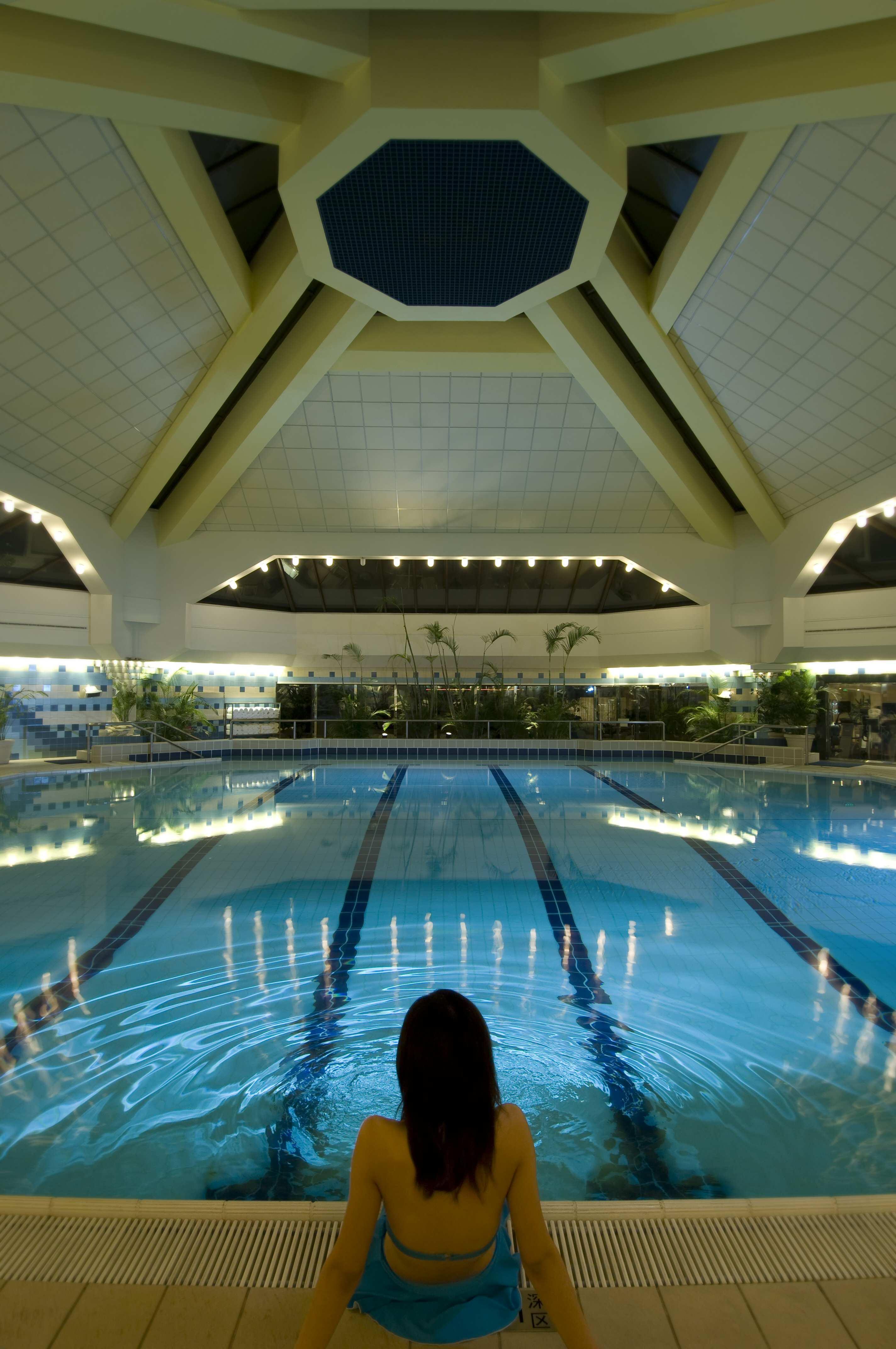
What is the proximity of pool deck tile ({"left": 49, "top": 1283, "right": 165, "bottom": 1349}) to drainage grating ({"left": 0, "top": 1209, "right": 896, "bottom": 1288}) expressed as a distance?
0.03m

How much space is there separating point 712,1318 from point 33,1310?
1.37 m

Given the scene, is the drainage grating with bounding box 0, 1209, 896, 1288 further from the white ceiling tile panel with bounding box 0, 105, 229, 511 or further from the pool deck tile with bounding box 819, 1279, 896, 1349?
the white ceiling tile panel with bounding box 0, 105, 229, 511

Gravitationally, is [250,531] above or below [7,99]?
below

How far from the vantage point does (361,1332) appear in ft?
5.23

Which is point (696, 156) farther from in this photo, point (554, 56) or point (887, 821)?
point (887, 821)

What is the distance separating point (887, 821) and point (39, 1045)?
318 inches

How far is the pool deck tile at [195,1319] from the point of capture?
5.14 ft

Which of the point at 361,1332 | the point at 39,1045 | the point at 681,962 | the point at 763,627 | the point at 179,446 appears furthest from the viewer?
the point at 763,627

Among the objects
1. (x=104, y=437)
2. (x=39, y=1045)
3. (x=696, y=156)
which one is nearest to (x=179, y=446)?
(x=104, y=437)

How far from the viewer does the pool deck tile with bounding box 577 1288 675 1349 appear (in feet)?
5.12

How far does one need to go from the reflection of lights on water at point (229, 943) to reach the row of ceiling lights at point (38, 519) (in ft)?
25.5

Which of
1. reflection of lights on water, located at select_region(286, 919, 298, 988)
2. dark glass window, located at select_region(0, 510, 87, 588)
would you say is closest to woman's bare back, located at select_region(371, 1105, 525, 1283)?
reflection of lights on water, located at select_region(286, 919, 298, 988)

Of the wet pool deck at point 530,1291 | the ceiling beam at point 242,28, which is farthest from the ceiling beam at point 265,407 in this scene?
the wet pool deck at point 530,1291

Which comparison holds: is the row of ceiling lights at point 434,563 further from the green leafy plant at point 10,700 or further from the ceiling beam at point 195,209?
the ceiling beam at point 195,209
